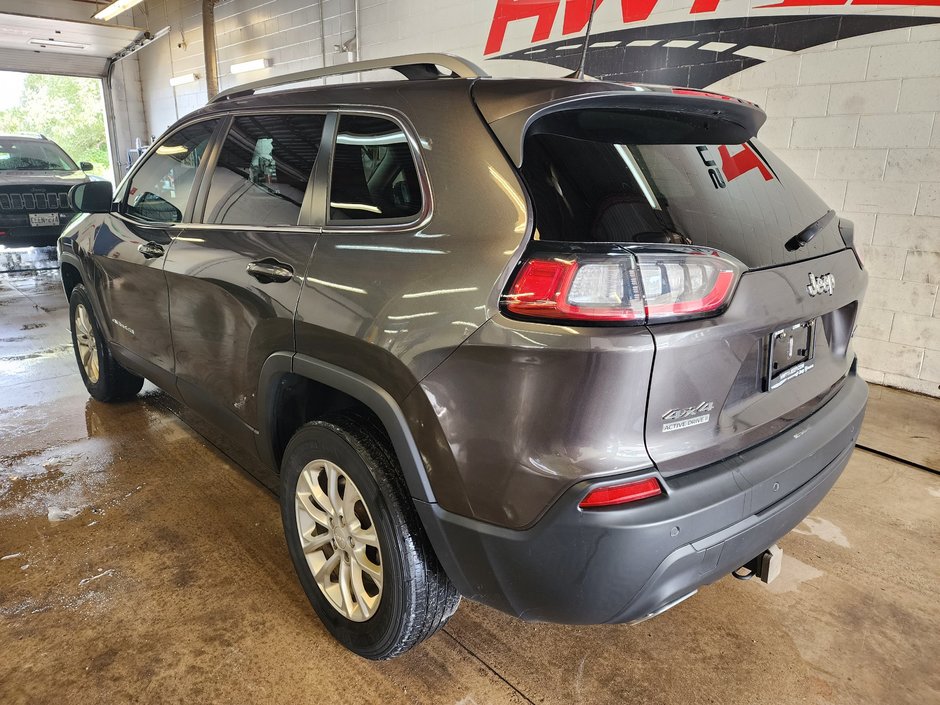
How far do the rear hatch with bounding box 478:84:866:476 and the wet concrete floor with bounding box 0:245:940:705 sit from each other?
0.83 m

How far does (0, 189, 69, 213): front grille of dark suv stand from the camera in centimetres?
824

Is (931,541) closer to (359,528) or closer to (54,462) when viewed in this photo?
(359,528)

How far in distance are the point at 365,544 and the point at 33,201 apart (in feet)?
29.3

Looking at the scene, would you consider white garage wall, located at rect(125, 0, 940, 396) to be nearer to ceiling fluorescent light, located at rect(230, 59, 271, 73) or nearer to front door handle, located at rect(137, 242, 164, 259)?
front door handle, located at rect(137, 242, 164, 259)

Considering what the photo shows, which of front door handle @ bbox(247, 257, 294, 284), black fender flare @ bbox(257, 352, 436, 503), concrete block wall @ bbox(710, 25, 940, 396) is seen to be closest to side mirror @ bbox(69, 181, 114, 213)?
front door handle @ bbox(247, 257, 294, 284)

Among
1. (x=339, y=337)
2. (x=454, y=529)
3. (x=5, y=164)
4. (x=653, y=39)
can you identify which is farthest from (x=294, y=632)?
(x=5, y=164)

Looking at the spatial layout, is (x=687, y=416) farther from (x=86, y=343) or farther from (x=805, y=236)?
(x=86, y=343)

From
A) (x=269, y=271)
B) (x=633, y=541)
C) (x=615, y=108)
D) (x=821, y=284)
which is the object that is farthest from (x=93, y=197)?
(x=821, y=284)

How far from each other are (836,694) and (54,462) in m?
3.49

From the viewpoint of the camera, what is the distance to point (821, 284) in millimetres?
1699

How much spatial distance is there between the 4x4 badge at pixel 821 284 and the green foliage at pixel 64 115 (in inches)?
789

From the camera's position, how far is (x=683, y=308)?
4.47 feet

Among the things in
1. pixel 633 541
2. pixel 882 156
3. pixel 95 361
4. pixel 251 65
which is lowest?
pixel 95 361

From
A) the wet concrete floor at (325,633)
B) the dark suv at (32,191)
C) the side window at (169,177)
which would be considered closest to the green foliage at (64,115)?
the dark suv at (32,191)
